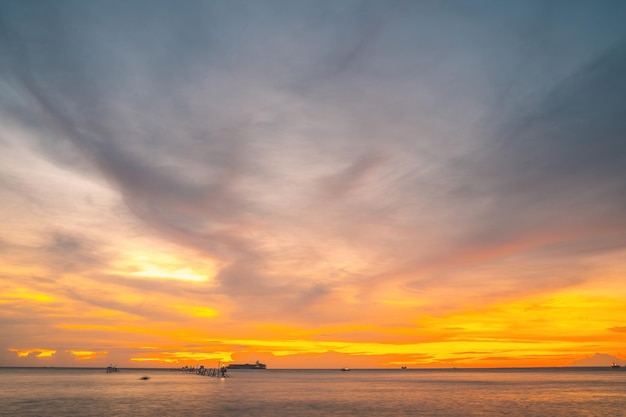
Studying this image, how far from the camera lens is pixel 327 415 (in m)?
71.4

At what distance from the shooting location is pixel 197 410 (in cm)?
7675

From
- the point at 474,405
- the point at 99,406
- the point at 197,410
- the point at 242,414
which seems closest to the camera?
the point at 242,414

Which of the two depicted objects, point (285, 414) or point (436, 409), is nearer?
point (285, 414)

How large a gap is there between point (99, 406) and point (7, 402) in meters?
20.4

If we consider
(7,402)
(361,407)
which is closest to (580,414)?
(361,407)

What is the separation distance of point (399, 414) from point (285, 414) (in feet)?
57.3

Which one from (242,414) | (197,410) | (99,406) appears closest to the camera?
(242,414)

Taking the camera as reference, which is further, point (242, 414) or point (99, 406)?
point (99, 406)

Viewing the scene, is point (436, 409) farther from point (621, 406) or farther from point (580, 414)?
point (621, 406)

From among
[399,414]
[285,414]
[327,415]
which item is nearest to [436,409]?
[399,414]

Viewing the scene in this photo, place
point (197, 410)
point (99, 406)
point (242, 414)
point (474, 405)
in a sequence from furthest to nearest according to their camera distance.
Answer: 1. point (474, 405)
2. point (99, 406)
3. point (197, 410)
4. point (242, 414)

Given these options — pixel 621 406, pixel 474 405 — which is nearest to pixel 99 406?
pixel 474 405

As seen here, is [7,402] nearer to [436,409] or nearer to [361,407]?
[361,407]

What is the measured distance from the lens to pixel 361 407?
3290 inches
